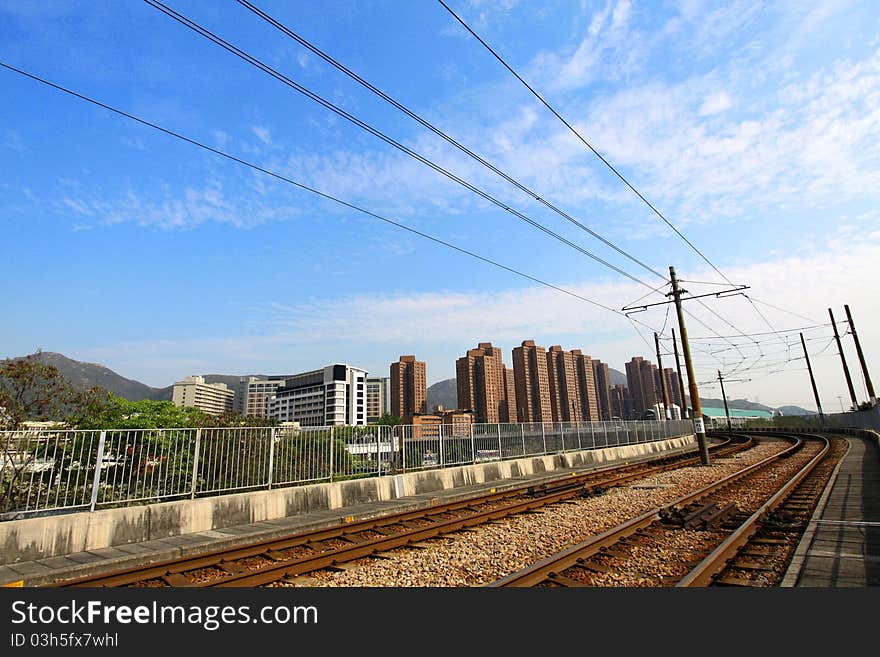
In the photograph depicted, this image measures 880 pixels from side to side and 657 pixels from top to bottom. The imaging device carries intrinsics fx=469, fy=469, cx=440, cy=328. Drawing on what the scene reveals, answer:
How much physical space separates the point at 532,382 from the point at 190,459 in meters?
171

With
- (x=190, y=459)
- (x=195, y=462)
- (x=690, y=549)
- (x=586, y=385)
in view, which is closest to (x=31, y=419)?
(x=190, y=459)

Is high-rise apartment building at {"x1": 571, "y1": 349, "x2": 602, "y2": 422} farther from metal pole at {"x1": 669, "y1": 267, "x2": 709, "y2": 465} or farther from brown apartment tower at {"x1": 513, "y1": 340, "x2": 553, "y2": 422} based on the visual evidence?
metal pole at {"x1": 669, "y1": 267, "x2": 709, "y2": 465}

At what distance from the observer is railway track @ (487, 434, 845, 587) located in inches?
244

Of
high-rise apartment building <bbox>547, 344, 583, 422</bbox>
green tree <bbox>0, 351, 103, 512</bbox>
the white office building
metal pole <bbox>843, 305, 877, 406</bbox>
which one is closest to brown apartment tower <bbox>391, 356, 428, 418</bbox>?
the white office building

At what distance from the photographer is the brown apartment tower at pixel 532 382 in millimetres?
170750

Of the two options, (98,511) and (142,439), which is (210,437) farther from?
(98,511)

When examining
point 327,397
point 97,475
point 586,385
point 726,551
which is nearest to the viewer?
point 726,551

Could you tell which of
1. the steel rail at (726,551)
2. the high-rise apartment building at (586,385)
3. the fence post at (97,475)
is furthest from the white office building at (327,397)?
the steel rail at (726,551)

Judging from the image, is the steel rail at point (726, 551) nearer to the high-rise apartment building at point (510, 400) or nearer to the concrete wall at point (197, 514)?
the concrete wall at point (197, 514)

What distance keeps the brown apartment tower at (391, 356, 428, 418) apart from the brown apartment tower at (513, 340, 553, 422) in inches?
1515

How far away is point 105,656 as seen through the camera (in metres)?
3.83

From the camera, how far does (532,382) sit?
576ft

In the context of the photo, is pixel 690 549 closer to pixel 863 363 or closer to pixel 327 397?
pixel 863 363

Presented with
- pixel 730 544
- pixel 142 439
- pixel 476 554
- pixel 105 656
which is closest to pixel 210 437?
pixel 142 439
